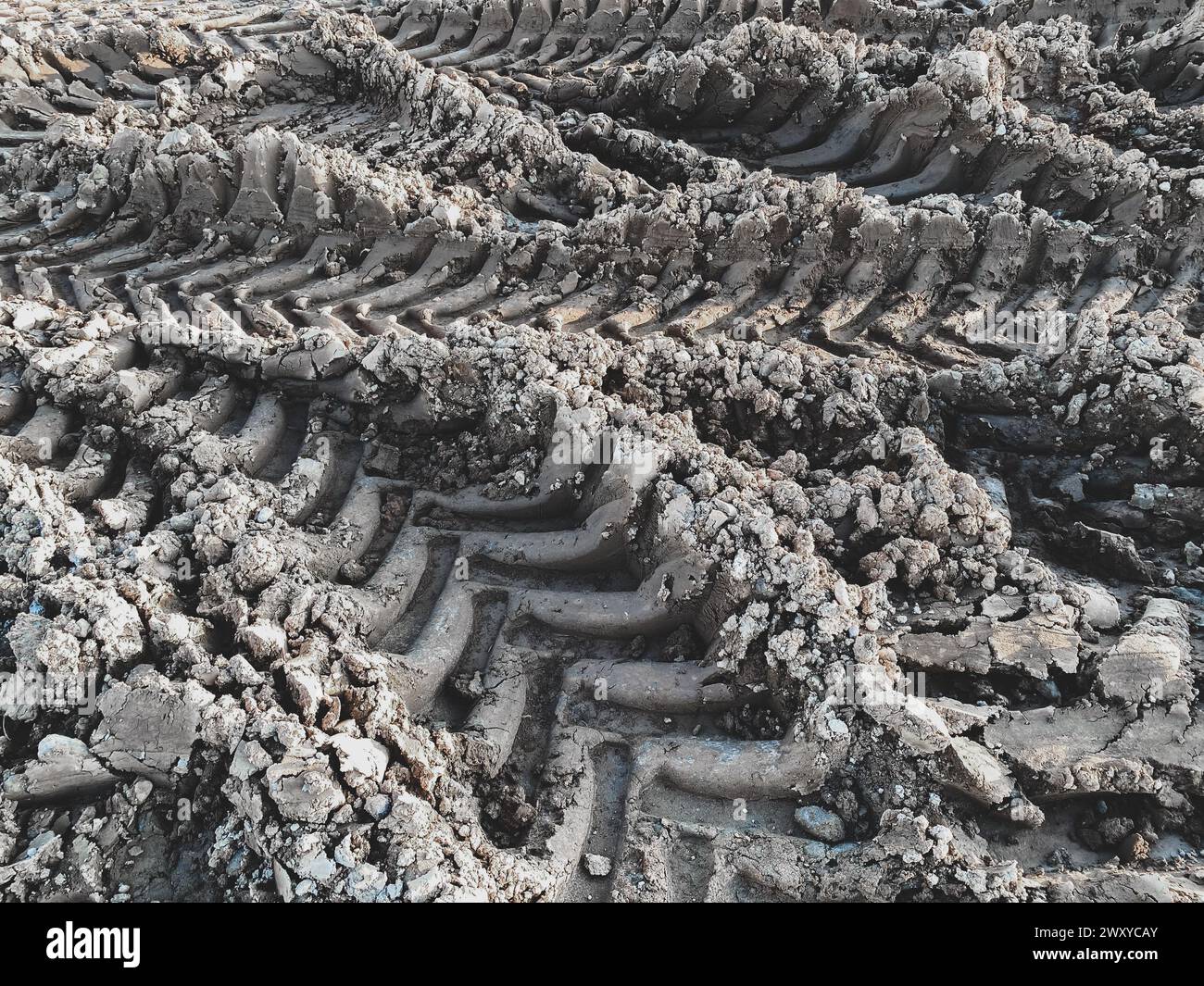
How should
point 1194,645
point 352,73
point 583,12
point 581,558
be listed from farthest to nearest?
point 583,12
point 352,73
point 581,558
point 1194,645

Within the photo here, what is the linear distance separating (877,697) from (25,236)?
18.8 feet

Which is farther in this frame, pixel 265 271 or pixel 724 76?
pixel 724 76

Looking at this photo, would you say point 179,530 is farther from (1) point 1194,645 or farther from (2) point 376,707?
(1) point 1194,645

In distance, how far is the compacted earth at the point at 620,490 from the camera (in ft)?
9.20

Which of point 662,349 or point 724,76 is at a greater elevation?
point 724,76

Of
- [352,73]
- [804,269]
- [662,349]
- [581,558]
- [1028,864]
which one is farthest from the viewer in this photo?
[352,73]

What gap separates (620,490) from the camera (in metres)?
3.64

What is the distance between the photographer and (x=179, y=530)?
352 cm

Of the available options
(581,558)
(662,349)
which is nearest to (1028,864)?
(581,558)

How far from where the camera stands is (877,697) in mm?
3014

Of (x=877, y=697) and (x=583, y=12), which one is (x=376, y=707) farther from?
(x=583, y=12)

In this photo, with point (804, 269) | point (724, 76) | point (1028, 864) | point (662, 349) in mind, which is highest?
point (724, 76)

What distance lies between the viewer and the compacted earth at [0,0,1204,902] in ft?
9.20

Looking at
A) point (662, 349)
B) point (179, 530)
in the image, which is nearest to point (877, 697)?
point (662, 349)
